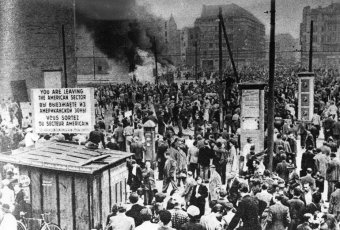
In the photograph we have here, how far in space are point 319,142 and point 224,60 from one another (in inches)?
2569

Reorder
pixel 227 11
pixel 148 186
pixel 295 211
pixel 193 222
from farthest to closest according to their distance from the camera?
pixel 227 11
pixel 148 186
pixel 295 211
pixel 193 222

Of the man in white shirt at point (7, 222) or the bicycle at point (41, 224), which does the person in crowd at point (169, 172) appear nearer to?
the bicycle at point (41, 224)

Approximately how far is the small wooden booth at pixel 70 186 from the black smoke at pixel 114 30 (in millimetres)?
45737

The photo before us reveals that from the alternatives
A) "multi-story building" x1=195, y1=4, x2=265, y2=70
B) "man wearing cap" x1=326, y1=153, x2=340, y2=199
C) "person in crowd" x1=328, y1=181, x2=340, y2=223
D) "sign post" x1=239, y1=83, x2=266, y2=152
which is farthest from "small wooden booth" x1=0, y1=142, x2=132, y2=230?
"multi-story building" x1=195, y1=4, x2=265, y2=70

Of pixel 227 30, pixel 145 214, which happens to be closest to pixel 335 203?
pixel 145 214

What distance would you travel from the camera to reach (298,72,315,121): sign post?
64.4ft

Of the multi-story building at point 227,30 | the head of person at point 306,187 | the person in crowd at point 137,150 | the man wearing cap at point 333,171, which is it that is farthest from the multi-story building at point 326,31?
the head of person at point 306,187

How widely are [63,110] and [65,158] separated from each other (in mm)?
2968


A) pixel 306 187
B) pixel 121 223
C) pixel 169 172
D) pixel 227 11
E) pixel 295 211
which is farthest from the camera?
pixel 227 11

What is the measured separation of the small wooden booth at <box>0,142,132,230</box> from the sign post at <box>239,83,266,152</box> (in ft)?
23.8

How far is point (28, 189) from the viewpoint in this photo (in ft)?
28.0

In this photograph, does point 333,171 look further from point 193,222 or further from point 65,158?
point 65,158

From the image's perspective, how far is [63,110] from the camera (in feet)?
37.1

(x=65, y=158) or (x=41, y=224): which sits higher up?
(x=65, y=158)
